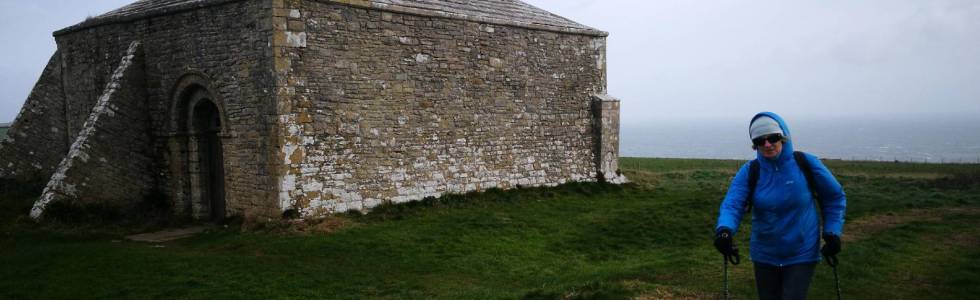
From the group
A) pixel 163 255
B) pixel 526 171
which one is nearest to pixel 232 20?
pixel 163 255

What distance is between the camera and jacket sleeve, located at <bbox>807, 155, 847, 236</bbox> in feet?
16.0

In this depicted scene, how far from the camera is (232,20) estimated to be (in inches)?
488

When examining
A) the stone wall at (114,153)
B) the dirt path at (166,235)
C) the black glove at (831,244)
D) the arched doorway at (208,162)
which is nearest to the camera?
the black glove at (831,244)

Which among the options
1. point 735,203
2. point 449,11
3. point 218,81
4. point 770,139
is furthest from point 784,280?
A: point 449,11

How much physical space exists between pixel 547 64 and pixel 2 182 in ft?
44.6

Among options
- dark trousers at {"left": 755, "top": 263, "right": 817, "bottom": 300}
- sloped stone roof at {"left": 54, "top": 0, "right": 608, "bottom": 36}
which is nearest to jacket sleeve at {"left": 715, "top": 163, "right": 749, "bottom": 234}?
dark trousers at {"left": 755, "top": 263, "right": 817, "bottom": 300}

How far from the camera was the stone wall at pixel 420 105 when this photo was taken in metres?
12.4

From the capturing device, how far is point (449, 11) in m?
14.8

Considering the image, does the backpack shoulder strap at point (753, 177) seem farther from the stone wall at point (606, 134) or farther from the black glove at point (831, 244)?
the stone wall at point (606, 134)

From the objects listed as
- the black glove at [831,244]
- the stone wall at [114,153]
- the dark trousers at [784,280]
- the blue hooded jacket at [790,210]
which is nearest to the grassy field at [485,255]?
the stone wall at [114,153]

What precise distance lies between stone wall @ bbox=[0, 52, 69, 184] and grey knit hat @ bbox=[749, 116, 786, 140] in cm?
1730

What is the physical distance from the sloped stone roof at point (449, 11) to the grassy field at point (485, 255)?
4.13 metres

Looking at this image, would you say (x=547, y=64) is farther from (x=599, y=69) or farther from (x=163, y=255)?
(x=163, y=255)

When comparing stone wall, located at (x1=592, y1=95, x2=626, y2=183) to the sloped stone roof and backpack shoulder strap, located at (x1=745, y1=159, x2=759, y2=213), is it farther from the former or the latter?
backpack shoulder strap, located at (x1=745, y1=159, x2=759, y2=213)
